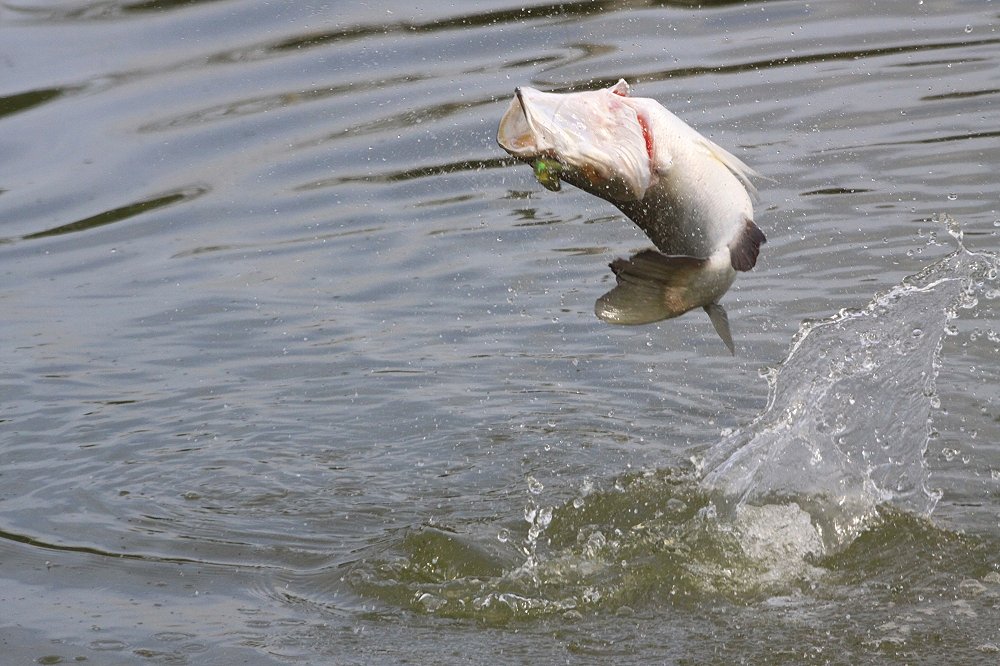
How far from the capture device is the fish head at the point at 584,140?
383cm

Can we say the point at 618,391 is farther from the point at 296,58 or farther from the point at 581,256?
the point at 296,58

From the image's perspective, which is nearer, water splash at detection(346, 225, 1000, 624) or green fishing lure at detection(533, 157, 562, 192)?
green fishing lure at detection(533, 157, 562, 192)

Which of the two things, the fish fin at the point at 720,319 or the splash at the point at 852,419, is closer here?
the fish fin at the point at 720,319

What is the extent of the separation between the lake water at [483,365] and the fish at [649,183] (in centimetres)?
94

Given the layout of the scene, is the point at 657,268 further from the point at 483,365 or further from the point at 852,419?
the point at 483,365

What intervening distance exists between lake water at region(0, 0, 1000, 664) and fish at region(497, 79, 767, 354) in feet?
3.07

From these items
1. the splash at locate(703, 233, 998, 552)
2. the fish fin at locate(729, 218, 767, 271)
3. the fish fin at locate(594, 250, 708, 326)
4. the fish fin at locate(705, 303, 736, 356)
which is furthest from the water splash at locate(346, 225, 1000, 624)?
the fish fin at locate(729, 218, 767, 271)

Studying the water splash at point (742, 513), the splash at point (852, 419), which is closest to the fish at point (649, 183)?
the water splash at point (742, 513)

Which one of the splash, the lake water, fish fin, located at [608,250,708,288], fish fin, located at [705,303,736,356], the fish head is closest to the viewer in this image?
the fish head

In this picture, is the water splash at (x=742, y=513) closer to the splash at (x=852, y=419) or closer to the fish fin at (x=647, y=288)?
the splash at (x=852, y=419)

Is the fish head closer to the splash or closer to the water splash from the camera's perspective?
the water splash

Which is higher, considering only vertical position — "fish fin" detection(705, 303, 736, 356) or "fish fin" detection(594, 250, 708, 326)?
"fish fin" detection(594, 250, 708, 326)

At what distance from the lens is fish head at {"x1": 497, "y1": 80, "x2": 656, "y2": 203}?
383 centimetres

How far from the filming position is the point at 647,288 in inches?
158
